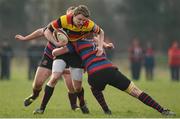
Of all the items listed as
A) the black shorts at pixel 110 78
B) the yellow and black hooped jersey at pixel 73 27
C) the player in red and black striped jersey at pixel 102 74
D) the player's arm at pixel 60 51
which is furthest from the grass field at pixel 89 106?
the yellow and black hooped jersey at pixel 73 27

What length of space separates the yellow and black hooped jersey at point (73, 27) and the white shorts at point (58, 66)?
1.98ft

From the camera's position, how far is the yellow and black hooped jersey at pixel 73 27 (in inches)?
523

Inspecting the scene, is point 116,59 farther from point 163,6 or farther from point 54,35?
point 54,35

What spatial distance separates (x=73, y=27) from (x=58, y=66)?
908 millimetres

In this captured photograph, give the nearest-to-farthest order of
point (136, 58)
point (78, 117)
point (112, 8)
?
point (78, 117) < point (136, 58) < point (112, 8)

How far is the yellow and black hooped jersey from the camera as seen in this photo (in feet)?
43.5

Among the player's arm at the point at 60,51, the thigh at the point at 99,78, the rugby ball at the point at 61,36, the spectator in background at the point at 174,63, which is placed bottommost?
the spectator in background at the point at 174,63

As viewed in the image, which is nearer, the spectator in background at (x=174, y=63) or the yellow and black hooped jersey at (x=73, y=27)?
the yellow and black hooped jersey at (x=73, y=27)

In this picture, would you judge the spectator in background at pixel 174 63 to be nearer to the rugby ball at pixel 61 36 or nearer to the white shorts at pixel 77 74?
the white shorts at pixel 77 74

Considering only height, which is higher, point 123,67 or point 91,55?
point 91,55

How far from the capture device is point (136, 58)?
34000 mm

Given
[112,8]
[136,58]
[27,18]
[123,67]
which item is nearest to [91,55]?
[136,58]

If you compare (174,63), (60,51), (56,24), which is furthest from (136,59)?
(56,24)

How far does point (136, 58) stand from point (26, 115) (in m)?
20.9
